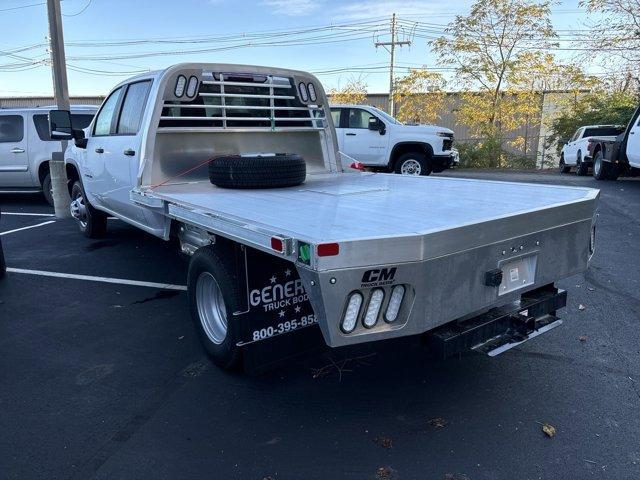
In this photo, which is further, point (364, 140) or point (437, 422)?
point (364, 140)

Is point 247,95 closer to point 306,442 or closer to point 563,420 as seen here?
point 306,442

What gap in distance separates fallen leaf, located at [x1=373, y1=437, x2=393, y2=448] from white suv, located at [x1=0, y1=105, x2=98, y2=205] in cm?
987

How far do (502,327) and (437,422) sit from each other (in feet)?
2.21

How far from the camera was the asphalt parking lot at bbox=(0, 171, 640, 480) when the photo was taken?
268 centimetres

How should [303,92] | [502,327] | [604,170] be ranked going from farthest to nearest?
[604,170] < [303,92] < [502,327]

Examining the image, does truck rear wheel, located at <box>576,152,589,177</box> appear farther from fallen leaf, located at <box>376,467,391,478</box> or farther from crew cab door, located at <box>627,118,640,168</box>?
fallen leaf, located at <box>376,467,391,478</box>

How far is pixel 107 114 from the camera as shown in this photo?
6.22m

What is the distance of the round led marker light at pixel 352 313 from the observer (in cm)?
245

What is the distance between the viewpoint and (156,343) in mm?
4160

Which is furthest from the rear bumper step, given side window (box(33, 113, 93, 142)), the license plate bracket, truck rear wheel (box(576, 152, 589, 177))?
truck rear wheel (box(576, 152, 589, 177))

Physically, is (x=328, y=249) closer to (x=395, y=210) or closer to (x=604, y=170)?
(x=395, y=210)

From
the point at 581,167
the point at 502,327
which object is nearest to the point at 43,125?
the point at 502,327

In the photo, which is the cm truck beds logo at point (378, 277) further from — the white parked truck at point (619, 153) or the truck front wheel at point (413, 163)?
the white parked truck at point (619, 153)

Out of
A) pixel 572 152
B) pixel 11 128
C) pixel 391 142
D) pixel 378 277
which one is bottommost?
pixel 572 152
